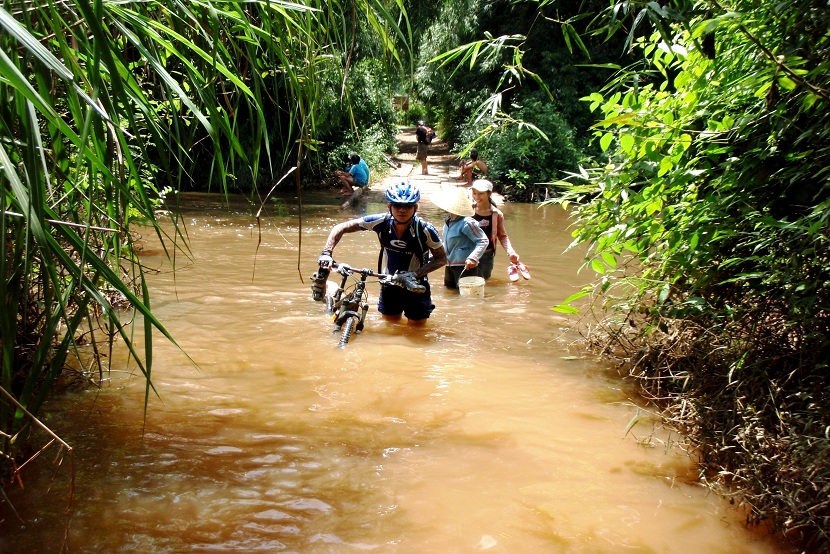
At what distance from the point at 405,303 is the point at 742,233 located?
3.69 m

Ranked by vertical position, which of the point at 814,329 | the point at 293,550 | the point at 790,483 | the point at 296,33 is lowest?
the point at 293,550

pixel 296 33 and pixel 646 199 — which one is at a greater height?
pixel 296 33

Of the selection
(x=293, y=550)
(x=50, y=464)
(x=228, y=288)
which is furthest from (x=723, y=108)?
(x=228, y=288)

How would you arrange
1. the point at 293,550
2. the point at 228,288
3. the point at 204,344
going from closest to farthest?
the point at 293,550, the point at 204,344, the point at 228,288

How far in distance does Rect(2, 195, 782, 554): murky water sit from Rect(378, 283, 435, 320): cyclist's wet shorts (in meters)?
0.22

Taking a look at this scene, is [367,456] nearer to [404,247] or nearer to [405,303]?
[404,247]

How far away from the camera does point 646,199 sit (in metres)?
4.46

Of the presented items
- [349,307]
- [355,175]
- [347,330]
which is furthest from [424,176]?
[347,330]

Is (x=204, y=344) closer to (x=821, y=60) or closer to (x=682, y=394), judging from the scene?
(x=682, y=394)

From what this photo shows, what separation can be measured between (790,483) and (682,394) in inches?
45.3

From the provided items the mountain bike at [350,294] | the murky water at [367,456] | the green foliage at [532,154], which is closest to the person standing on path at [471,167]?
the green foliage at [532,154]

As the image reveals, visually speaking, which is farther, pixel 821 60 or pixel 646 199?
pixel 646 199

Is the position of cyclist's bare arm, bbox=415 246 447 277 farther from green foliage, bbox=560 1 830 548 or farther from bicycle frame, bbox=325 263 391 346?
green foliage, bbox=560 1 830 548

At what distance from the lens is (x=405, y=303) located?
22.3ft
